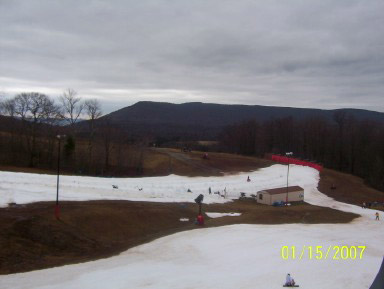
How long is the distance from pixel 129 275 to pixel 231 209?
20.4m

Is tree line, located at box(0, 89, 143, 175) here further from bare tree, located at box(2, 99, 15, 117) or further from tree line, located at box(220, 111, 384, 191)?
tree line, located at box(220, 111, 384, 191)

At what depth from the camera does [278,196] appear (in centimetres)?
4438

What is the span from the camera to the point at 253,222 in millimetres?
33938

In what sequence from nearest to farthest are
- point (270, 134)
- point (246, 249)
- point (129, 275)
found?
1. point (129, 275)
2. point (246, 249)
3. point (270, 134)

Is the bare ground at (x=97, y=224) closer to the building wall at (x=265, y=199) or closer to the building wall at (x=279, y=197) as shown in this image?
the building wall at (x=265, y=199)

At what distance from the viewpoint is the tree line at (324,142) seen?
92500mm

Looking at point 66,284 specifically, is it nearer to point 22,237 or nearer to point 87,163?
point 22,237

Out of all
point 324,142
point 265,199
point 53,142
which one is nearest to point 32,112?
point 53,142

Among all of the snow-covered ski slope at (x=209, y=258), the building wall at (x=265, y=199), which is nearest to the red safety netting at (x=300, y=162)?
the building wall at (x=265, y=199)

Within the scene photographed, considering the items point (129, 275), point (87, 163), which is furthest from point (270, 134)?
point (129, 275)

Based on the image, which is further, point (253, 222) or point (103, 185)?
point (103, 185)
